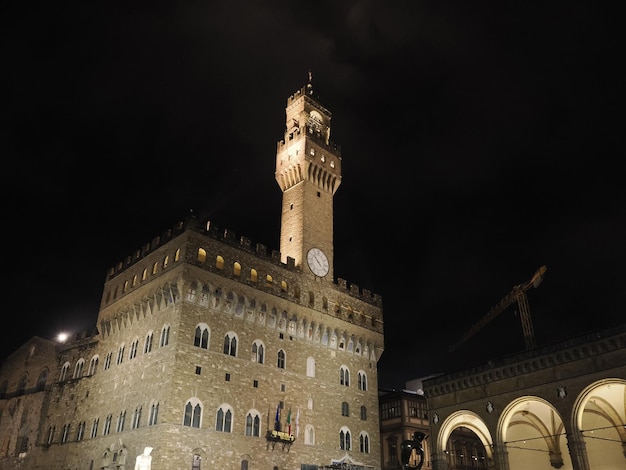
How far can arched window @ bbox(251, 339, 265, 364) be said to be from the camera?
114ft

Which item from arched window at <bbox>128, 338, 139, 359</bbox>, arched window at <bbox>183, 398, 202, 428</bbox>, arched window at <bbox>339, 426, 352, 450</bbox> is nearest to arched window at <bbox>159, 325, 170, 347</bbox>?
arched window at <bbox>128, 338, 139, 359</bbox>

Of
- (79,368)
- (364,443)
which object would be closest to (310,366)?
(364,443)

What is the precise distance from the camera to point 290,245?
137 feet

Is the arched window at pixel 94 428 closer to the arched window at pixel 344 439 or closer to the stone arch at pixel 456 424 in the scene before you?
the arched window at pixel 344 439

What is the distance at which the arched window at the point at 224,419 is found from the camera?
31.0 metres

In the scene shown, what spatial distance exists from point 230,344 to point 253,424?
5132mm

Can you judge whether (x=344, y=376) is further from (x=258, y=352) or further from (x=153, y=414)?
(x=153, y=414)

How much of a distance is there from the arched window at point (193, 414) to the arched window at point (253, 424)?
11.6 feet

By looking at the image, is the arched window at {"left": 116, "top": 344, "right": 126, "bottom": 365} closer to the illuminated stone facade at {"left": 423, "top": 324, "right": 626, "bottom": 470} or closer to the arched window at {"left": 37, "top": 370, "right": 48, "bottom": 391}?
the arched window at {"left": 37, "top": 370, "right": 48, "bottom": 391}

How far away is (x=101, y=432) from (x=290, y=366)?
12.8 metres

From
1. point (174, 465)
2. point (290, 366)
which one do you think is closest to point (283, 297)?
point (290, 366)

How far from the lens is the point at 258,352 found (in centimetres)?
3494

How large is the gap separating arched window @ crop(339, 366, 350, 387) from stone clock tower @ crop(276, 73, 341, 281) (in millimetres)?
7071

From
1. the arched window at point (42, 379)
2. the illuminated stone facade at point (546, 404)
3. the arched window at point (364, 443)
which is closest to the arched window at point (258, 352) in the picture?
the arched window at point (364, 443)
